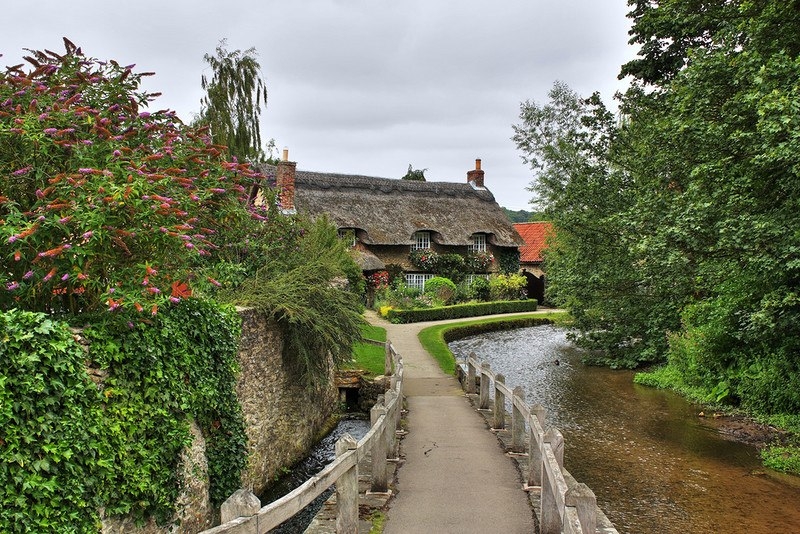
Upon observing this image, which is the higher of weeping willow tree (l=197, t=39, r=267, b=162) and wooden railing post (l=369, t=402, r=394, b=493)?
weeping willow tree (l=197, t=39, r=267, b=162)

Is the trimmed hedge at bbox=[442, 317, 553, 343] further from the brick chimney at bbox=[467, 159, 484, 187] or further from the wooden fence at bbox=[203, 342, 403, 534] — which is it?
the wooden fence at bbox=[203, 342, 403, 534]

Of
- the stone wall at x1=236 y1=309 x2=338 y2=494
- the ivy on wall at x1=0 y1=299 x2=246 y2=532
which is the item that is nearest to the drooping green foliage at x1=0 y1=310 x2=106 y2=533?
the ivy on wall at x1=0 y1=299 x2=246 y2=532

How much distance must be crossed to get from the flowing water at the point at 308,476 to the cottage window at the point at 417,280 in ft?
68.7

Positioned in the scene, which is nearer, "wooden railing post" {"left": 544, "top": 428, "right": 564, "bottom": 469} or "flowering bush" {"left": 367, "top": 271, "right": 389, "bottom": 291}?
"wooden railing post" {"left": 544, "top": 428, "right": 564, "bottom": 469}

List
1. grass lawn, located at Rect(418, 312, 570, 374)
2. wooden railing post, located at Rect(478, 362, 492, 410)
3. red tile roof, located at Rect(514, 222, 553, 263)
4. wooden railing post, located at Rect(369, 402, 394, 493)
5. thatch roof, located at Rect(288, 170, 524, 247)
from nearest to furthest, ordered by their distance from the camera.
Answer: wooden railing post, located at Rect(369, 402, 394, 493) → wooden railing post, located at Rect(478, 362, 492, 410) → grass lawn, located at Rect(418, 312, 570, 374) → thatch roof, located at Rect(288, 170, 524, 247) → red tile roof, located at Rect(514, 222, 553, 263)

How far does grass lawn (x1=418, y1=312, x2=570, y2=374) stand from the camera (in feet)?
58.3

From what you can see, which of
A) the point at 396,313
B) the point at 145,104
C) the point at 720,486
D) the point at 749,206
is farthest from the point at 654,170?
the point at 396,313

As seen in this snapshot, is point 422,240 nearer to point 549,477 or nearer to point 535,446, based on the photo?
point 535,446

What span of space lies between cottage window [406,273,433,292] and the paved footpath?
22.4 m

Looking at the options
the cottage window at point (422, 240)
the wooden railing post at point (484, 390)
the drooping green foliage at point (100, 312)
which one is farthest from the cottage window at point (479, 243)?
the drooping green foliage at point (100, 312)

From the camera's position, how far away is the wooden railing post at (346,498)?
17.8 ft

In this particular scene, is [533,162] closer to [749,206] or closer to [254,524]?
[749,206]

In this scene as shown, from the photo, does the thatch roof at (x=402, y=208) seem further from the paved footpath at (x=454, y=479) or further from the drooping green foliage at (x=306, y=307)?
the paved footpath at (x=454, y=479)

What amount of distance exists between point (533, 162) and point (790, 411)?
19.4 metres
